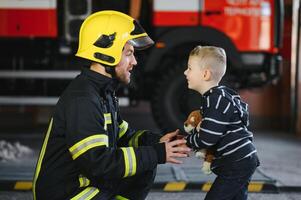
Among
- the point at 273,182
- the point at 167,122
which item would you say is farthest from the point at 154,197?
the point at 167,122

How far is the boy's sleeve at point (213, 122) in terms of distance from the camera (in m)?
3.07

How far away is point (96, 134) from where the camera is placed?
2793 millimetres

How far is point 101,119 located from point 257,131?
6527 mm

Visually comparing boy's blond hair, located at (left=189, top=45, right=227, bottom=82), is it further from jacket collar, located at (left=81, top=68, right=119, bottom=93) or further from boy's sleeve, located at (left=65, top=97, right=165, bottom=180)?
boy's sleeve, located at (left=65, top=97, right=165, bottom=180)

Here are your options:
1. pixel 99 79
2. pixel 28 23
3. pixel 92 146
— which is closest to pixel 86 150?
pixel 92 146

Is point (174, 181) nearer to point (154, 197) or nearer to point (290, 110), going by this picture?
point (154, 197)

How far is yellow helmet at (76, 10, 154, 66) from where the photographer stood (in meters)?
2.95

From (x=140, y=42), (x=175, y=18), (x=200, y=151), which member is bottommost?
(x=200, y=151)

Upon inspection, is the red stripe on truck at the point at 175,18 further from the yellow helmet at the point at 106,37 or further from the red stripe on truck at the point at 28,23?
the yellow helmet at the point at 106,37

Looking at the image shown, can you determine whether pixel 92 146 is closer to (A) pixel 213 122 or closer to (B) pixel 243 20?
(A) pixel 213 122

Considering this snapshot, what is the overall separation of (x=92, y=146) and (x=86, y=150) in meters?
0.04

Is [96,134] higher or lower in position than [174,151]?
higher

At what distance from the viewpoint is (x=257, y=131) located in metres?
9.05

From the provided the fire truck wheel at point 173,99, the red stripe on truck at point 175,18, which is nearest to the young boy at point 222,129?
the fire truck wheel at point 173,99
